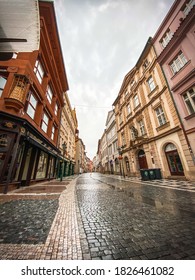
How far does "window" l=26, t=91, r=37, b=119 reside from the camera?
27.6 ft

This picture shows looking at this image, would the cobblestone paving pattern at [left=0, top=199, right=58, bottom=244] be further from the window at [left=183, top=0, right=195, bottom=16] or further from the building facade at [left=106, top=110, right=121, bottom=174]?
the building facade at [left=106, top=110, right=121, bottom=174]

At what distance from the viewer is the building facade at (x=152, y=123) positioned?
390 inches

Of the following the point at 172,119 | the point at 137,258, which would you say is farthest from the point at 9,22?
the point at 172,119

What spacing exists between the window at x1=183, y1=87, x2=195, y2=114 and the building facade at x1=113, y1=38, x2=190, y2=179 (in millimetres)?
983

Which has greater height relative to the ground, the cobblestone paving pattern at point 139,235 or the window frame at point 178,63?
the window frame at point 178,63

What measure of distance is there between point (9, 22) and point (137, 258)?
317cm

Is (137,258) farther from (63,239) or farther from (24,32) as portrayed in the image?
(24,32)

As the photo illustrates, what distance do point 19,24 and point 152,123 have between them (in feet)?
44.5

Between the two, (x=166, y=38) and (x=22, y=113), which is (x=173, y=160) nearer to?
(x=166, y=38)

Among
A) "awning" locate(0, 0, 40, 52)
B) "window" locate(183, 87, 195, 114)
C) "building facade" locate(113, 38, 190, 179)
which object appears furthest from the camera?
"building facade" locate(113, 38, 190, 179)

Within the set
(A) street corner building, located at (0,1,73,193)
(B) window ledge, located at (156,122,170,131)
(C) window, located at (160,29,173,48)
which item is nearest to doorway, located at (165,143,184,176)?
(B) window ledge, located at (156,122,170,131)

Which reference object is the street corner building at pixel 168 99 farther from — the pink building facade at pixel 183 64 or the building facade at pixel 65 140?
the building facade at pixel 65 140

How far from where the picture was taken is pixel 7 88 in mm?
6926

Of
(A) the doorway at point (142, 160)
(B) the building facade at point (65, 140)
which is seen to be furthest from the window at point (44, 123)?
(A) the doorway at point (142, 160)
